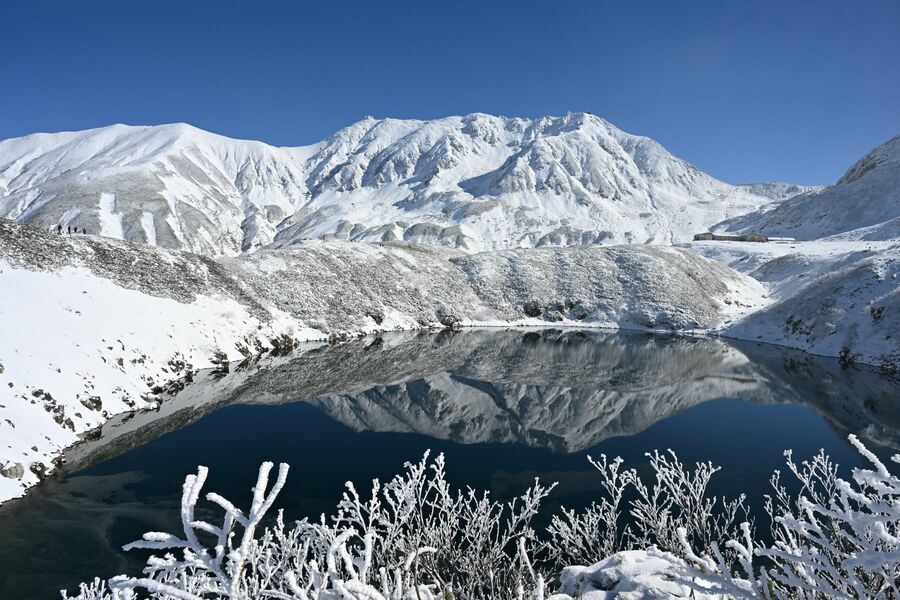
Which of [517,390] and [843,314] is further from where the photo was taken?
[843,314]

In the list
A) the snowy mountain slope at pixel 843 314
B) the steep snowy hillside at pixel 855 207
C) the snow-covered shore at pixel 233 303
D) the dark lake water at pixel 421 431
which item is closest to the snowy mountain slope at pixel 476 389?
the dark lake water at pixel 421 431

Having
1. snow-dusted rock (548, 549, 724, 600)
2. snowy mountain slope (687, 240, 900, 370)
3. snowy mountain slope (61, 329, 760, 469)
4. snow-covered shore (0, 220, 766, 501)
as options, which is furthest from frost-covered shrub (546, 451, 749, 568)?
snowy mountain slope (687, 240, 900, 370)

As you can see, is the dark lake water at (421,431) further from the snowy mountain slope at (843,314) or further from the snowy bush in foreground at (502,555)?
the snowy mountain slope at (843,314)

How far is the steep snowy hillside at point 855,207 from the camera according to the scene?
117 metres

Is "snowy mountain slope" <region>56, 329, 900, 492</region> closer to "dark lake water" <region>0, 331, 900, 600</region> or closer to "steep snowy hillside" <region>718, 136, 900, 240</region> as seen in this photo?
"dark lake water" <region>0, 331, 900, 600</region>

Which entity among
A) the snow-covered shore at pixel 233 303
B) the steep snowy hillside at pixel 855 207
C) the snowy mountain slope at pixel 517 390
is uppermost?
the steep snowy hillside at pixel 855 207

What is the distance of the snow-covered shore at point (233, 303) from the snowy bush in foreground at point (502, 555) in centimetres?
1704

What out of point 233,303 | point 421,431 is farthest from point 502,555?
point 233,303

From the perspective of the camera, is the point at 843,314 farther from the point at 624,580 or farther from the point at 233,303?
the point at 233,303

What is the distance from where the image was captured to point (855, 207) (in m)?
129

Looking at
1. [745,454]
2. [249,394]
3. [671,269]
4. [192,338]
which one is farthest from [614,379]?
[671,269]

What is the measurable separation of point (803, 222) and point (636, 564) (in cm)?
17170

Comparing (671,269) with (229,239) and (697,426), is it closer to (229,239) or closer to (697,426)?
(697,426)

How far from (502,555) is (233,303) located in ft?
164
